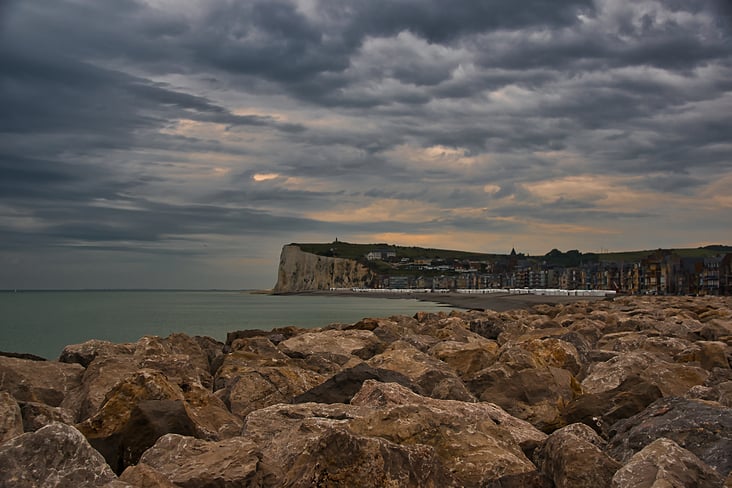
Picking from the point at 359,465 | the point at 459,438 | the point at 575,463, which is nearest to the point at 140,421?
the point at 359,465

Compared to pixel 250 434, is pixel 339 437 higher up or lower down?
higher up

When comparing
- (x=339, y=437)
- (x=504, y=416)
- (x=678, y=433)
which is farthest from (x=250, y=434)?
(x=678, y=433)

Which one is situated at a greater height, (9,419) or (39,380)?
(9,419)

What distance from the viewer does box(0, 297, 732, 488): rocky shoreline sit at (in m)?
4.66

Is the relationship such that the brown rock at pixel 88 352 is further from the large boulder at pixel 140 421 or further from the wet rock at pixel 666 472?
the wet rock at pixel 666 472

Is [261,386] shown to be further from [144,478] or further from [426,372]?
[144,478]

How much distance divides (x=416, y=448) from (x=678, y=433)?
259cm

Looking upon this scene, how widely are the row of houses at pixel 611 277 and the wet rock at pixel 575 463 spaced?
90214mm

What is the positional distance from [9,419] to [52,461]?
69.0 inches

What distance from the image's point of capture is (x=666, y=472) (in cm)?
469

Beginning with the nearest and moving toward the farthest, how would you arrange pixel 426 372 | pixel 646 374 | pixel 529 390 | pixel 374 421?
1. pixel 374 421
2. pixel 529 390
3. pixel 646 374
4. pixel 426 372

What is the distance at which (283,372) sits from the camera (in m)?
9.05

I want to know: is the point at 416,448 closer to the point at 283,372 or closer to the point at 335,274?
the point at 283,372

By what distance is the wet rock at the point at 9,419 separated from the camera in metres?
5.86
